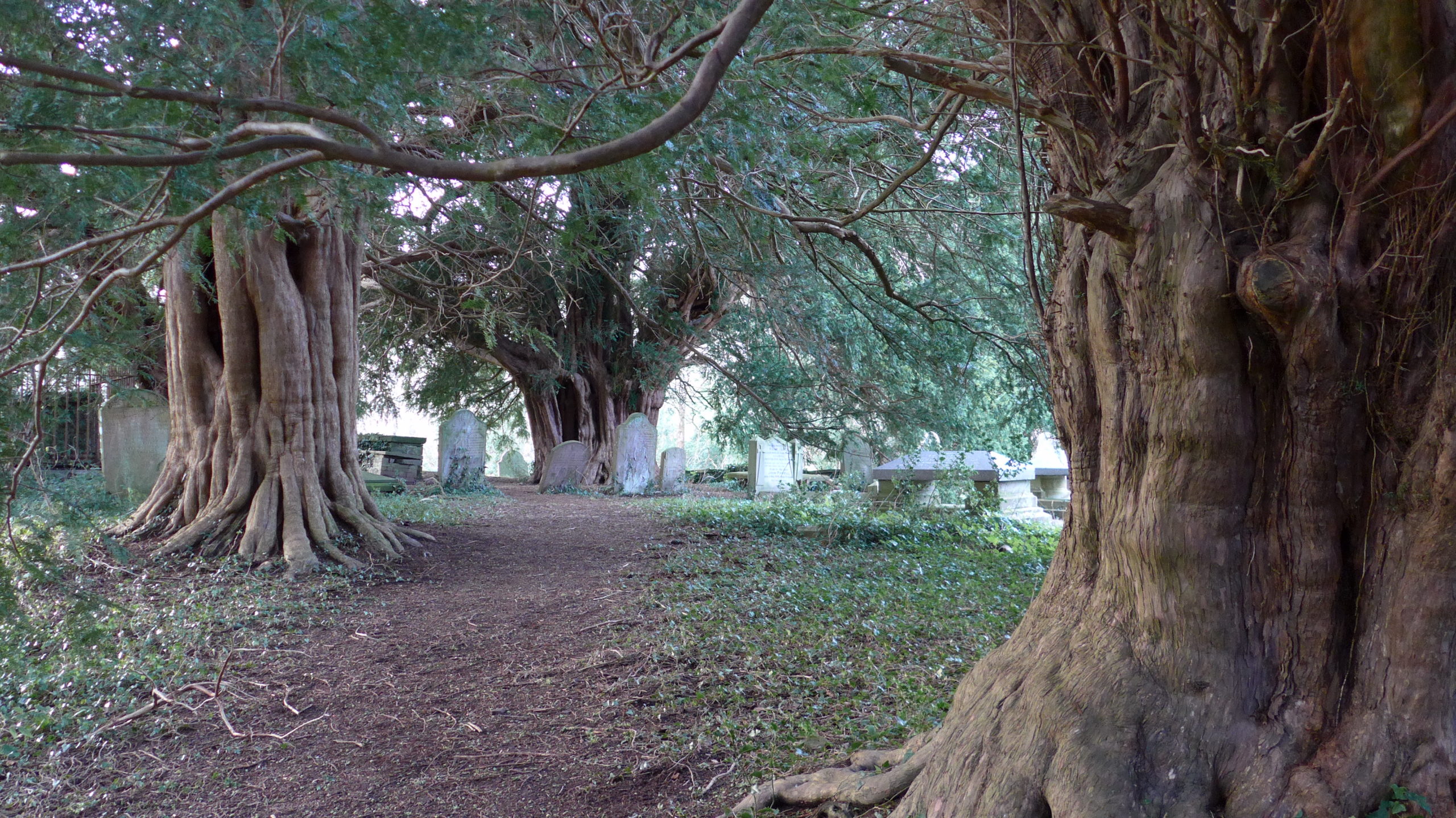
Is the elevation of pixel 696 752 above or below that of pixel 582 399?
below

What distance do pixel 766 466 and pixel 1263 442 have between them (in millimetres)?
15424

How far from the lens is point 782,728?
3922mm

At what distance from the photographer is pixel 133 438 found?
11.4 meters

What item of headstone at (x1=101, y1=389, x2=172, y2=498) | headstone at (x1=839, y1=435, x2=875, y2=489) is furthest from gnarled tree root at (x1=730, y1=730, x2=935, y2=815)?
headstone at (x1=101, y1=389, x2=172, y2=498)

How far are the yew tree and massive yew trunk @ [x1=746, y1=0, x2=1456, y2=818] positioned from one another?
143 cm

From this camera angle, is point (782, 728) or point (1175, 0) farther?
point (782, 728)

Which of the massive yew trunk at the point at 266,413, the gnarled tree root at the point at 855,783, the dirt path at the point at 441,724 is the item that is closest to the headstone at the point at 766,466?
the massive yew trunk at the point at 266,413

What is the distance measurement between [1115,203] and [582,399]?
15.2 m

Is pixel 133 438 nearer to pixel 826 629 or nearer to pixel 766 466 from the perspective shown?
pixel 826 629

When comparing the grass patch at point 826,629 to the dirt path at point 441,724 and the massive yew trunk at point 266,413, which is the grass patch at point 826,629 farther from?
the massive yew trunk at point 266,413

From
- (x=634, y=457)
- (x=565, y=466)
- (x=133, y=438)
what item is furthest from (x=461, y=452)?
(x=133, y=438)

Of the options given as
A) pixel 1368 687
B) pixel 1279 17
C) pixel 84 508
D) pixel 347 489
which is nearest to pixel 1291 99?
pixel 1279 17

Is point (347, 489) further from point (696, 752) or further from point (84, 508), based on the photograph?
point (696, 752)

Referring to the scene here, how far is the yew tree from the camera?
2.46 m
